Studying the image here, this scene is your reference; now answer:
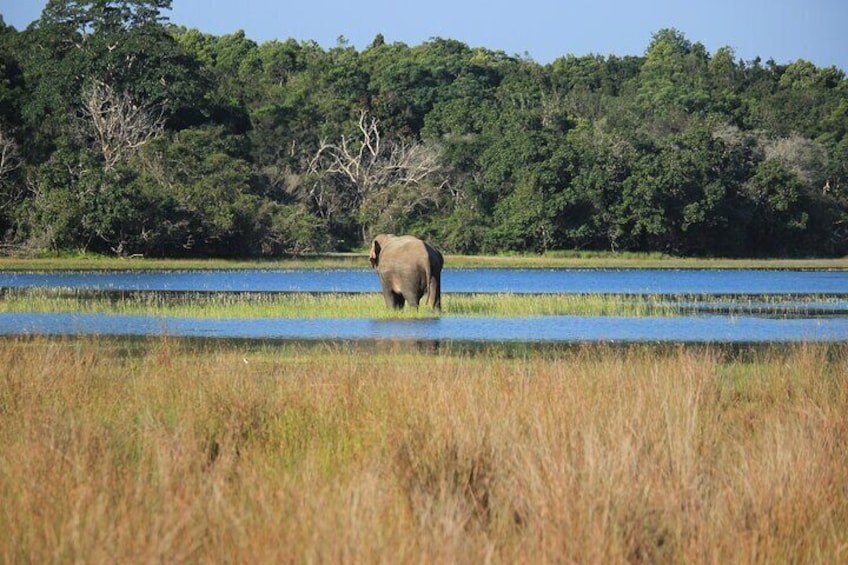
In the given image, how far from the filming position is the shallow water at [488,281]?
42469mm

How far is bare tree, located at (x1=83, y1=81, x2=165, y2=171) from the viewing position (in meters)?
65.4

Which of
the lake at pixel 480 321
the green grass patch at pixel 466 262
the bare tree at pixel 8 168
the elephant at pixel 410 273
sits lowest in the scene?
the green grass patch at pixel 466 262

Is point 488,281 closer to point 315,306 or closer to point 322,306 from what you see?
point 322,306

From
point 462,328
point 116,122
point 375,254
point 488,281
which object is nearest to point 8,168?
point 116,122

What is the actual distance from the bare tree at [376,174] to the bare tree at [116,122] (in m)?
9.76

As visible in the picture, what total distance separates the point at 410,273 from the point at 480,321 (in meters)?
2.31

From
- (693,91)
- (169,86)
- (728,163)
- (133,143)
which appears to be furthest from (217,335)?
(693,91)

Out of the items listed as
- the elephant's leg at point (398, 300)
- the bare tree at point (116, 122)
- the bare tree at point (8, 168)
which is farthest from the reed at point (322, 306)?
the bare tree at point (116, 122)

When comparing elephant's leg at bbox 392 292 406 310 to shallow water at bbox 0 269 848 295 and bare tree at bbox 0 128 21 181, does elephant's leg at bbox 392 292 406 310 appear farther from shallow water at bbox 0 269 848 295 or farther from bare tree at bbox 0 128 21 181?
bare tree at bbox 0 128 21 181

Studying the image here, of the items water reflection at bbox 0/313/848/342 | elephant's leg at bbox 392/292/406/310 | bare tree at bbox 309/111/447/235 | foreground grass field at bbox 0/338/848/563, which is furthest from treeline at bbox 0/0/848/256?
foreground grass field at bbox 0/338/848/563

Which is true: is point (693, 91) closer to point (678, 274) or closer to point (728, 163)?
point (728, 163)

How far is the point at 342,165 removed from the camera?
7575 cm

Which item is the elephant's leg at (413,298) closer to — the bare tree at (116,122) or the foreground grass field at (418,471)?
the foreground grass field at (418,471)

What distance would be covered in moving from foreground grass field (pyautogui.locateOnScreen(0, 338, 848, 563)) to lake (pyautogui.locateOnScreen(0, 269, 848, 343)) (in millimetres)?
6582
